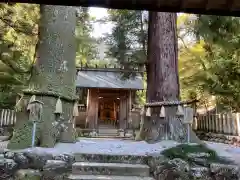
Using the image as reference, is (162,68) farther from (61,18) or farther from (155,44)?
(61,18)

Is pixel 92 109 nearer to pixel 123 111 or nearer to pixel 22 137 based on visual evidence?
pixel 123 111

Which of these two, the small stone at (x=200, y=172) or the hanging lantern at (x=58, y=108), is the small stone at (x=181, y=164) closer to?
the small stone at (x=200, y=172)

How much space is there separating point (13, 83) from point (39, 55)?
7.62ft

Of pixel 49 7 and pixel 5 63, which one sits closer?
pixel 49 7

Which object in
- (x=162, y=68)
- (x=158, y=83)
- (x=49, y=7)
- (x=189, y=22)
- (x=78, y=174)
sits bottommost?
(x=78, y=174)

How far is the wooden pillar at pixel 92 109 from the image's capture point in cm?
1447

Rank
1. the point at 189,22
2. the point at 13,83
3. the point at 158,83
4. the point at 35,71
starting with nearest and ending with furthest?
the point at 35,71
the point at 158,83
the point at 13,83
the point at 189,22

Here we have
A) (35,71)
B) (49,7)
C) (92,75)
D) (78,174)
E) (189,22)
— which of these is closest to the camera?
(78,174)

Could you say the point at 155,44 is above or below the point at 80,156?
above

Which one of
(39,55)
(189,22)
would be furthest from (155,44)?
(189,22)

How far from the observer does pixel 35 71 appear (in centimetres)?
548

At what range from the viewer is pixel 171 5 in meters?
2.46

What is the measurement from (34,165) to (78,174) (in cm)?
69

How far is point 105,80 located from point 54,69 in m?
9.22
